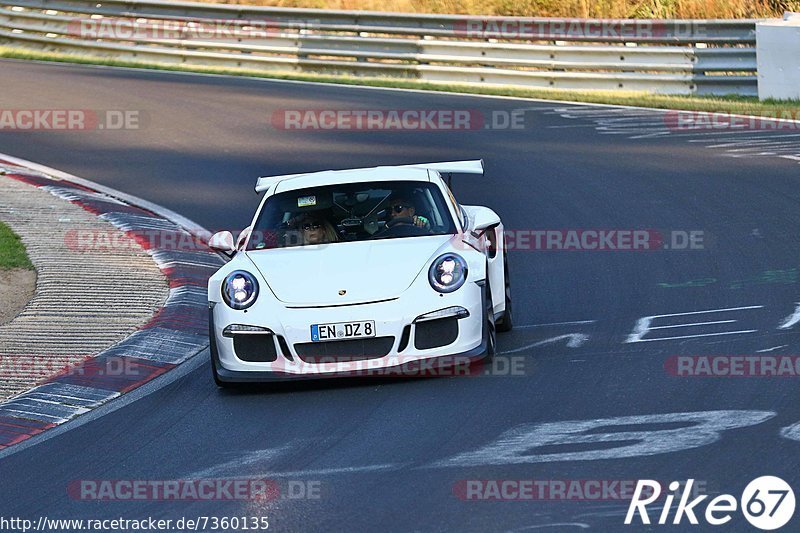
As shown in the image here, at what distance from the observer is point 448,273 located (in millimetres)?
8203

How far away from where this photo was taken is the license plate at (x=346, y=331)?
7.84m

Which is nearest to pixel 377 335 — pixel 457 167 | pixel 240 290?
pixel 240 290

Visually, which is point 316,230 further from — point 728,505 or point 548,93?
→ point 548,93

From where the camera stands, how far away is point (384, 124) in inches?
739

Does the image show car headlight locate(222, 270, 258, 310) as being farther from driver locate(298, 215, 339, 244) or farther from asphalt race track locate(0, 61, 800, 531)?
driver locate(298, 215, 339, 244)

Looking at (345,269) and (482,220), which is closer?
(345,269)

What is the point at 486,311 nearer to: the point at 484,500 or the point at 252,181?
the point at 484,500

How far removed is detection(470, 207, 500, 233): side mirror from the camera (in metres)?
8.96

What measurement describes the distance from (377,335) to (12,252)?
5115mm

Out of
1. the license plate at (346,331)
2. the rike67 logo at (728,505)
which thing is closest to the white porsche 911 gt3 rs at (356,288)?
the license plate at (346,331)

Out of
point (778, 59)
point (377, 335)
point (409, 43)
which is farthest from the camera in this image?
point (409, 43)

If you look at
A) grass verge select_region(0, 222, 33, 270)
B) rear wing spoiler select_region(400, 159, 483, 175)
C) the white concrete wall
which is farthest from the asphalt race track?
the white concrete wall

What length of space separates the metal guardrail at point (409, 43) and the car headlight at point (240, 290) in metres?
13.0

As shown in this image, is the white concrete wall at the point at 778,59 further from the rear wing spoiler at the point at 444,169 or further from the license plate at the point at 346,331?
the license plate at the point at 346,331
